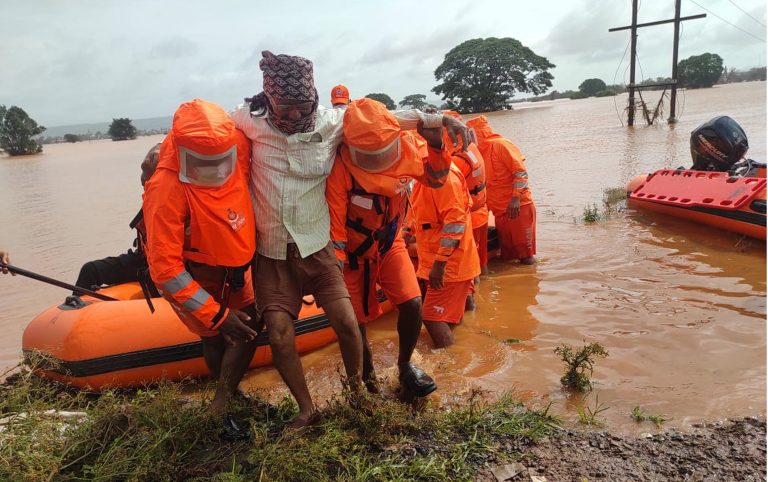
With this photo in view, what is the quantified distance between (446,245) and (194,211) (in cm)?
207

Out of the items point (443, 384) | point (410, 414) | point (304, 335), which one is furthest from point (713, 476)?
point (304, 335)

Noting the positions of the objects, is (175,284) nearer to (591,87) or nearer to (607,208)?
(607,208)

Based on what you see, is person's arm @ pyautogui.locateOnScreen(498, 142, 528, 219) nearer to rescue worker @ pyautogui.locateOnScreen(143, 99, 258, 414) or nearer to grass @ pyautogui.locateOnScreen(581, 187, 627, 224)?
grass @ pyautogui.locateOnScreen(581, 187, 627, 224)

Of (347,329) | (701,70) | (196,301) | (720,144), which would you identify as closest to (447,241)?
(347,329)

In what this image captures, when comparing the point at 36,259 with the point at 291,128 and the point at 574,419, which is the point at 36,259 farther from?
the point at 574,419

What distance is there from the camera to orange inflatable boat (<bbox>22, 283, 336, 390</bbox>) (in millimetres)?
3906

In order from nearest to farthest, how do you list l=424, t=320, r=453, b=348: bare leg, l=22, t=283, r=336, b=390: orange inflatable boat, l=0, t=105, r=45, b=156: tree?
l=22, t=283, r=336, b=390: orange inflatable boat
l=424, t=320, r=453, b=348: bare leg
l=0, t=105, r=45, b=156: tree

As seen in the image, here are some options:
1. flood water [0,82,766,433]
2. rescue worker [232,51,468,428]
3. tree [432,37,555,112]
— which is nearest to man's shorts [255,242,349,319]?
rescue worker [232,51,468,428]

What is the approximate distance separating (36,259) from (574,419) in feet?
29.7

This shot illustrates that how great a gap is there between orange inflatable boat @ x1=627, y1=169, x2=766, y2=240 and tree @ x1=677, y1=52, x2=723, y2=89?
1918 inches

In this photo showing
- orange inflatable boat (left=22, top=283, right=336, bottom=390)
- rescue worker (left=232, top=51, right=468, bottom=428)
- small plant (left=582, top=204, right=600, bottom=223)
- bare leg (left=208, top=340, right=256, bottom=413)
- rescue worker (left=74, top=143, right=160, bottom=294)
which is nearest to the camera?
rescue worker (left=232, top=51, right=468, bottom=428)

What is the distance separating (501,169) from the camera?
6.46 metres

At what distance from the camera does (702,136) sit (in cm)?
720

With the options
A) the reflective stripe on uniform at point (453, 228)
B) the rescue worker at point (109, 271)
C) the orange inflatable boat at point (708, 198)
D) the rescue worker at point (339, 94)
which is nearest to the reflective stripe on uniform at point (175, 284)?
the reflective stripe on uniform at point (453, 228)
